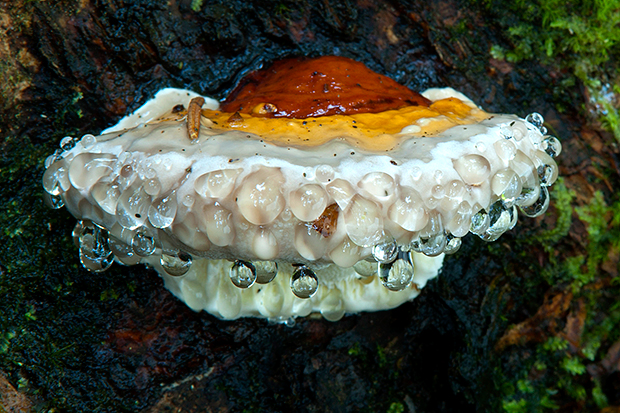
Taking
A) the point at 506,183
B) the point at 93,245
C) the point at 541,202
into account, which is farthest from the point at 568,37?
the point at 93,245

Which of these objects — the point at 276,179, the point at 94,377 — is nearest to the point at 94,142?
the point at 276,179

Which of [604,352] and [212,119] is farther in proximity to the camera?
[604,352]

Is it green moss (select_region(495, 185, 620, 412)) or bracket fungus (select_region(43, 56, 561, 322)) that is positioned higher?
bracket fungus (select_region(43, 56, 561, 322))

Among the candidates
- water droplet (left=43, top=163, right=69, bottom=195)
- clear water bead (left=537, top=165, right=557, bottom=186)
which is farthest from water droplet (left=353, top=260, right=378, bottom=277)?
water droplet (left=43, top=163, right=69, bottom=195)

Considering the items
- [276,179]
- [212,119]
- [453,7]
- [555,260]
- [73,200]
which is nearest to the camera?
[276,179]

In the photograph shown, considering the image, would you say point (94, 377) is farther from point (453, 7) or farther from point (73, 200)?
point (453, 7)

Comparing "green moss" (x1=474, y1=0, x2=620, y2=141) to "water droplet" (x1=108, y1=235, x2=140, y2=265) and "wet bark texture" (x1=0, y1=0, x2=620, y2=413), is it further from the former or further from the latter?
"water droplet" (x1=108, y1=235, x2=140, y2=265)

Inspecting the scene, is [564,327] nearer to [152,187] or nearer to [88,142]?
[152,187]
